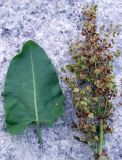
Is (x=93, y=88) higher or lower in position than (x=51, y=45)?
lower

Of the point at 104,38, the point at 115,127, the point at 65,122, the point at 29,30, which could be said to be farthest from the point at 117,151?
the point at 29,30

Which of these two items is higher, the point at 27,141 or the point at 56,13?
the point at 56,13

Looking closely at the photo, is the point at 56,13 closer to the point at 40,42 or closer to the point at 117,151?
the point at 40,42
